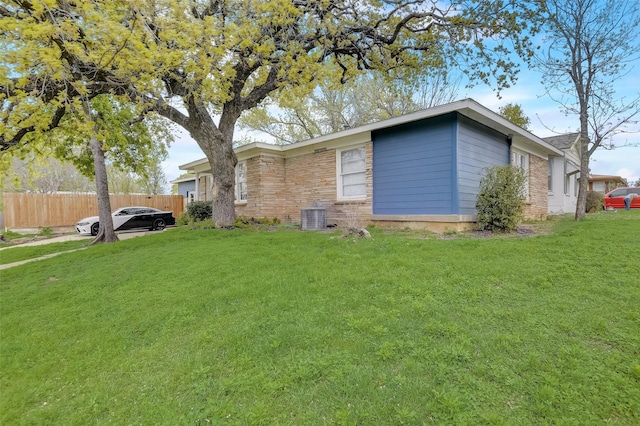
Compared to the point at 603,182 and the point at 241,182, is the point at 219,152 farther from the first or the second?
the point at 603,182

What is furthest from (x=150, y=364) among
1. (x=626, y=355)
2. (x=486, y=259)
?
(x=486, y=259)

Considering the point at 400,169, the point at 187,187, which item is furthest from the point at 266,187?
the point at 187,187

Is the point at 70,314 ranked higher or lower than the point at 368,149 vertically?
lower

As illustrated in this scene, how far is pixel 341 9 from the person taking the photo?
8000 millimetres

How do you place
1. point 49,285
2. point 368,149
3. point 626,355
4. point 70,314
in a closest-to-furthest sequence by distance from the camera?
point 626,355 → point 70,314 → point 49,285 → point 368,149

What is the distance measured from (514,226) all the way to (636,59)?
666cm

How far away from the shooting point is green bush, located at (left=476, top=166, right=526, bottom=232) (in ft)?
23.2

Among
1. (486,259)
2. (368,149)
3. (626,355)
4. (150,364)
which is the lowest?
(150,364)

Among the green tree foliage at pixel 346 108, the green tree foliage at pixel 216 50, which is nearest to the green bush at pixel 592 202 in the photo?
the green tree foliage at pixel 346 108

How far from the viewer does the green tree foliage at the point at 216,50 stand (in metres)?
4.89

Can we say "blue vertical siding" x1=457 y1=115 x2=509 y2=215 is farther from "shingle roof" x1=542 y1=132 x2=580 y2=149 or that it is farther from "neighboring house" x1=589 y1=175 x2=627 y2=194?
"neighboring house" x1=589 y1=175 x2=627 y2=194

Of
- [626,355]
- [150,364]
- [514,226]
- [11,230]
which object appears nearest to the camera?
[626,355]

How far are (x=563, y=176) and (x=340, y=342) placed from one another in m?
17.0

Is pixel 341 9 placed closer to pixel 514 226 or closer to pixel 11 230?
pixel 514 226
